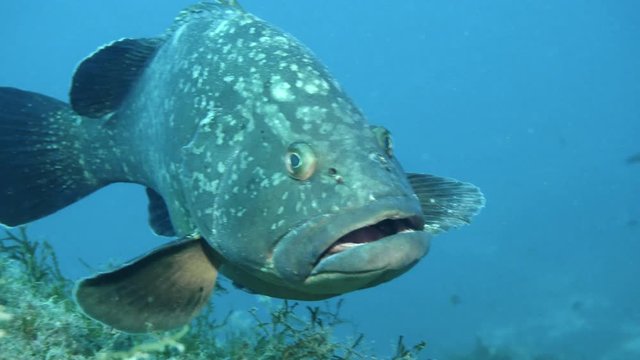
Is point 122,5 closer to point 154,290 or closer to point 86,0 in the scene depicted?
point 86,0

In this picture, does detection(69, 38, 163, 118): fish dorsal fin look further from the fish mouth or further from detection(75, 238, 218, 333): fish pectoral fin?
the fish mouth

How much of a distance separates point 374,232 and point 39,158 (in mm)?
3779

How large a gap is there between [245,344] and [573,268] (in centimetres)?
3432

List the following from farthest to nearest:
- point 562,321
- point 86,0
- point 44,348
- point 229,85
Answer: point 86,0
point 562,321
point 229,85
point 44,348

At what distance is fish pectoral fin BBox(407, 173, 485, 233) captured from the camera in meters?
4.70

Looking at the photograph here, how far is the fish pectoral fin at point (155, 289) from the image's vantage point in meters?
4.01

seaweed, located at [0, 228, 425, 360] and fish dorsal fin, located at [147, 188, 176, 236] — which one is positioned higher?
fish dorsal fin, located at [147, 188, 176, 236]

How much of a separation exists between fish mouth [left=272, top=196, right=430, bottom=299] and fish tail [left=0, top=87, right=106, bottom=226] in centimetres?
314

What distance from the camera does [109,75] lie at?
584 cm

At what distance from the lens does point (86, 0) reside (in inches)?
5463

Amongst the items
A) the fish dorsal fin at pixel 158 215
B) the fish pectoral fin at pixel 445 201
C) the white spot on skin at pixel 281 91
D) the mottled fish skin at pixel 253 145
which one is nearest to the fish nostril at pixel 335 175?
the mottled fish skin at pixel 253 145

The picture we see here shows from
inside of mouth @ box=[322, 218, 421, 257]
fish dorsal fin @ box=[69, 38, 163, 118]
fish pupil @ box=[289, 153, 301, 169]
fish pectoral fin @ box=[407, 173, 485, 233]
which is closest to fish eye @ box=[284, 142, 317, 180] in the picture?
fish pupil @ box=[289, 153, 301, 169]

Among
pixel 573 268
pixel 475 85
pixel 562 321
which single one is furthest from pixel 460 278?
pixel 475 85

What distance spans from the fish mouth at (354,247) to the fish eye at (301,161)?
1.01 feet
